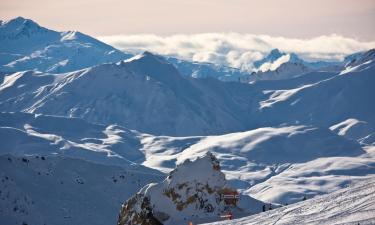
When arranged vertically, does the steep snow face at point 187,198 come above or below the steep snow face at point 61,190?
above

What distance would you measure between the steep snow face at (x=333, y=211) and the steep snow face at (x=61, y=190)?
3231 inches

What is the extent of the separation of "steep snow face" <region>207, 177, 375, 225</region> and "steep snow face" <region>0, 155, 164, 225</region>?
82067 mm

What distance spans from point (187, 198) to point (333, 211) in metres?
20.1

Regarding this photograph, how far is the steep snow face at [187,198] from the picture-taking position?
60312 mm

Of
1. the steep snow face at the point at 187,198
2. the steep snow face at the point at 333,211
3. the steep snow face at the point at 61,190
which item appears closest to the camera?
the steep snow face at the point at 333,211

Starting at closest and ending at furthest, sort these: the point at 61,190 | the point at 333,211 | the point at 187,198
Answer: the point at 333,211 → the point at 187,198 → the point at 61,190

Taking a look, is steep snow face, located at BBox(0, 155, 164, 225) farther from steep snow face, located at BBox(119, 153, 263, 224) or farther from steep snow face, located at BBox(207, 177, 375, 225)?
steep snow face, located at BBox(207, 177, 375, 225)

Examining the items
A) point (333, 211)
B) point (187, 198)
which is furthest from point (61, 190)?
point (333, 211)

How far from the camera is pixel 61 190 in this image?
16150cm

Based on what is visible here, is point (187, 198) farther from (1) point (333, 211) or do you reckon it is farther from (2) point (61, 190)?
(2) point (61, 190)

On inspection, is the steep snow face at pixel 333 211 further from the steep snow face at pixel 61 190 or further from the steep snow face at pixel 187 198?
the steep snow face at pixel 61 190

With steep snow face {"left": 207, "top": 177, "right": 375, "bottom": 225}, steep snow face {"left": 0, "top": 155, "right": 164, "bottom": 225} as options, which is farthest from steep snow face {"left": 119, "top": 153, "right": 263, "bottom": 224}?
steep snow face {"left": 0, "top": 155, "right": 164, "bottom": 225}

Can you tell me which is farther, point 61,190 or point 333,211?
point 61,190

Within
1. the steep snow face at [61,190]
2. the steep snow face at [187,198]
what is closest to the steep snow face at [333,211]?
the steep snow face at [187,198]
